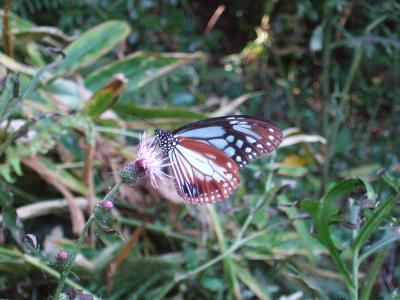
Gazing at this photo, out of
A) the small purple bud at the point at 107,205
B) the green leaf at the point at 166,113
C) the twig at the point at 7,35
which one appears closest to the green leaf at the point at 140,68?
the green leaf at the point at 166,113

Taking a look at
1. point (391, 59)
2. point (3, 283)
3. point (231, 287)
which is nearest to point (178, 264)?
point (231, 287)

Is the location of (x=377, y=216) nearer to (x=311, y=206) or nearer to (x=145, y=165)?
(x=311, y=206)

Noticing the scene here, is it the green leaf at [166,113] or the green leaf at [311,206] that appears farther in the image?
the green leaf at [166,113]

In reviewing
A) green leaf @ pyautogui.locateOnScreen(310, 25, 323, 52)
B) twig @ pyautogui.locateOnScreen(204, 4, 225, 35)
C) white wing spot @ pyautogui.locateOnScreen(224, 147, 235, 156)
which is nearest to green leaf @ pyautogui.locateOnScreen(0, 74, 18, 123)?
white wing spot @ pyautogui.locateOnScreen(224, 147, 235, 156)

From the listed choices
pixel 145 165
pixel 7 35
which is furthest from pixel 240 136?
pixel 7 35

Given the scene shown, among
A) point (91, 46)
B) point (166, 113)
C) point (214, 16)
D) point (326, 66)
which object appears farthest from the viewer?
point (214, 16)

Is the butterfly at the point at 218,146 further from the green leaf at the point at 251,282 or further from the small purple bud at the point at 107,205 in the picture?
the green leaf at the point at 251,282
